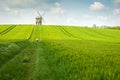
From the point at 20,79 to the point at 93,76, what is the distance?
518cm

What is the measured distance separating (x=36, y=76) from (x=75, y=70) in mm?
2853

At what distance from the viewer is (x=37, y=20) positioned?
536 ft

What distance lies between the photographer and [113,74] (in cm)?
1134

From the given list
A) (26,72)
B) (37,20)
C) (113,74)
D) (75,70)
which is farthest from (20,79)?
(37,20)

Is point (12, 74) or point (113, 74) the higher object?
point (113, 74)

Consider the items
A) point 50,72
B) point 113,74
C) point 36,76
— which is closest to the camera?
point 113,74

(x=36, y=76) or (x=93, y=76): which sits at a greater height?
(x=93, y=76)

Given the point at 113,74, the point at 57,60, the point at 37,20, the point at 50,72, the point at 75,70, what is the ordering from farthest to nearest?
the point at 37,20 < the point at 57,60 < the point at 50,72 < the point at 75,70 < the point at 113,74

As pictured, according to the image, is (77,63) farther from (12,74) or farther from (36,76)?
(12,74)

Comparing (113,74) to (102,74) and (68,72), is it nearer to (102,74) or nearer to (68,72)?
(102,74)

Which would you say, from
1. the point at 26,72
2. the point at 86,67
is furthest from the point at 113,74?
the point at 26,72

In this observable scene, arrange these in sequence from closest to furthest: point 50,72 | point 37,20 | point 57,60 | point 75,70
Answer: point 75,70, point 50,72, point 57,60, point 37,20

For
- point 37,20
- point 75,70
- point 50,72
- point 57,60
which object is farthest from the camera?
point 37,20

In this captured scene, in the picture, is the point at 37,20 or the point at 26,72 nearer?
the point at 26,72
